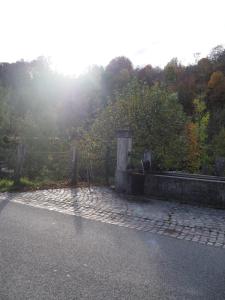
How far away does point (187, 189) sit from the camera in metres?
9.40

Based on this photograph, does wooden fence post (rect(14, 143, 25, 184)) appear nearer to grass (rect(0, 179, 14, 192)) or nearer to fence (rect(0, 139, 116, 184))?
fence (rect(0, 139, 116, 184))

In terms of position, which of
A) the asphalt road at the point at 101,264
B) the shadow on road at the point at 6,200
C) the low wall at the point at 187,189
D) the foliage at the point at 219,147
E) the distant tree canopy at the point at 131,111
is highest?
the distant tree canopy at the point at 131,111

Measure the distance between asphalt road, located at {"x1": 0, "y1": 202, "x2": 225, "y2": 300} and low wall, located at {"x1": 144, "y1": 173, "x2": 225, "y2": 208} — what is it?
124 inches

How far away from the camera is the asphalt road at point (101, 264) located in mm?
4004

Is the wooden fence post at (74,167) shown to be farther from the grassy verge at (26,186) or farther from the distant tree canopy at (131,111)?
the distant tree canopy at (131,111)

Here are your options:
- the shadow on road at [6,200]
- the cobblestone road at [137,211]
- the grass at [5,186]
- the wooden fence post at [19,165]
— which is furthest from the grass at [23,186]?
the shadow on road at [6,200]

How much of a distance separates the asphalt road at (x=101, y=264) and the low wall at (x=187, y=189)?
3.16 m

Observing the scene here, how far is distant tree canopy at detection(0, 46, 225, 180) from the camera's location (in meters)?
18.7

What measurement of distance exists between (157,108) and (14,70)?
63.0 m

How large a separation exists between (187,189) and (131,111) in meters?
10.2

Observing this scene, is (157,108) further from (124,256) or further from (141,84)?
(124,256)

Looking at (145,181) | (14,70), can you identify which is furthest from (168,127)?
(14,70)

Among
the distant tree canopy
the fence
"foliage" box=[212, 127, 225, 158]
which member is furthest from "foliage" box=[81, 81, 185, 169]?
"foliage" box=[212, 127, 225, 158]

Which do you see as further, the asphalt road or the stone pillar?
the stone pillar
